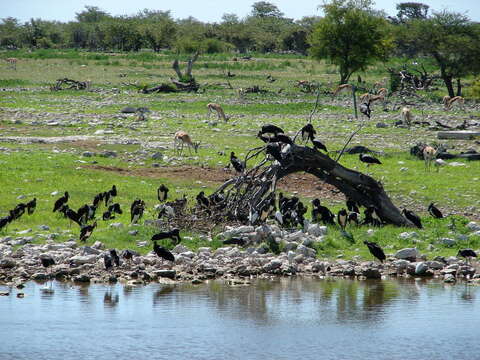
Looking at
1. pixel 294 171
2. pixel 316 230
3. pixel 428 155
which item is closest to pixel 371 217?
pixel 316 230

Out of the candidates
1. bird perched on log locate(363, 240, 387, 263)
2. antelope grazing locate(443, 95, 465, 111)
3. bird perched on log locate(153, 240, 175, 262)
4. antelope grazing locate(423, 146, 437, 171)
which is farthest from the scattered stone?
antelope grazing locate(443, 95, 465, 111)

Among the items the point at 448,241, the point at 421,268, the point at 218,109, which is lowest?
the point at 421,268

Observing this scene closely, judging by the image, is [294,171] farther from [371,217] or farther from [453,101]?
[453,101]

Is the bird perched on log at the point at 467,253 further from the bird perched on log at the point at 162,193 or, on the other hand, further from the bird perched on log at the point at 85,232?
the bird perched on log at the point at 162,193

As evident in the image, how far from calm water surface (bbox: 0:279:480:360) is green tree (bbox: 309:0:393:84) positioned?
32736mm

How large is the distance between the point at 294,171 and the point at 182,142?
9877 millimetres

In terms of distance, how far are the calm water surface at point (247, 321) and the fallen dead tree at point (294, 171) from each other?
2.11m

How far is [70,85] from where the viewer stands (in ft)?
155

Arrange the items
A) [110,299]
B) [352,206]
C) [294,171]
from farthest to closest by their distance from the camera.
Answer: [352,206] → [294,171] → [110,299]

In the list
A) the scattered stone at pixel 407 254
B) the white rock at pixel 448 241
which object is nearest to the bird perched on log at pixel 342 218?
the scattered stone at pixel 407 254

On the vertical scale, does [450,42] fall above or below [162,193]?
above

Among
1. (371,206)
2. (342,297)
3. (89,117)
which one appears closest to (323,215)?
(371,206)

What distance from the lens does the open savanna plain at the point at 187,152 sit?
14.1 m

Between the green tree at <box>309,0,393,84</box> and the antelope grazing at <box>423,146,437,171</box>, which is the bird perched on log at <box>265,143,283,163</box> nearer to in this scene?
the antelope grazing at <box>423,146,437,171</box>
